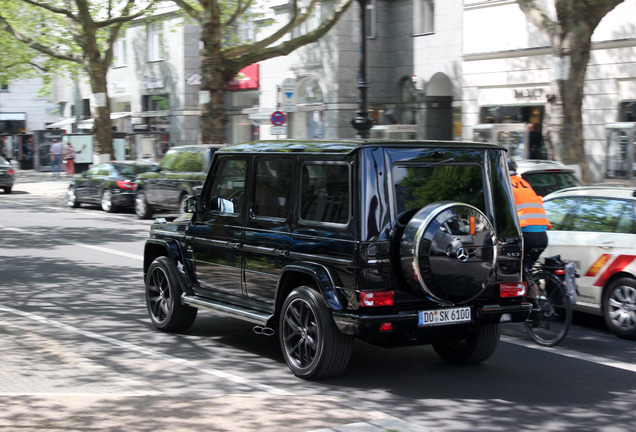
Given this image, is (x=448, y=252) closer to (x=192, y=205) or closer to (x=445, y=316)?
(x=445, y=316)

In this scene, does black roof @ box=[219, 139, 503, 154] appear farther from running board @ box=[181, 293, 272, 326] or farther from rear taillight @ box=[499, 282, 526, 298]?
running board @ box=[181, 293, 272, 326]

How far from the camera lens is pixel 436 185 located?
6867 mm

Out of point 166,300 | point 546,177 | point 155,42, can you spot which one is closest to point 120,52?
point 155,42

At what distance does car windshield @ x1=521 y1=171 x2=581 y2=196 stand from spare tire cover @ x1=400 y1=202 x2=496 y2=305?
740cm

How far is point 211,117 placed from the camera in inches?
1026

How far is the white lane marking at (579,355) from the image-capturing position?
25.7ft

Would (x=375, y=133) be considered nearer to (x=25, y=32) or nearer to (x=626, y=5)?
(x=626, y=5)

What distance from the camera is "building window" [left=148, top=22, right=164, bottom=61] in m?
42.9

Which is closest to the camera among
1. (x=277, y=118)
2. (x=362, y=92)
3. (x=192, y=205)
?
(x=192, y=205)

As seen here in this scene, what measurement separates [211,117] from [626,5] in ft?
39.1

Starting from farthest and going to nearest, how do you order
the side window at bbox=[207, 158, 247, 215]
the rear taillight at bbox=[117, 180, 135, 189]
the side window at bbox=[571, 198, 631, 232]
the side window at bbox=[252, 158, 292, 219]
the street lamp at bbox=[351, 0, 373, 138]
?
the rear taillight at bbox=[117, 180, 135, 189] < the street lamp at bbox=[351, 0, 373, 138] < the side window at bbox=[571, 198, 631, 232] < the side window at bbox=[207, 158, 247, 215] < the side window at bbox=[252, 158, 292, 219]

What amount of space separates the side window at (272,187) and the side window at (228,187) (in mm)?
254

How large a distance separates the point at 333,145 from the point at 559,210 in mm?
4196

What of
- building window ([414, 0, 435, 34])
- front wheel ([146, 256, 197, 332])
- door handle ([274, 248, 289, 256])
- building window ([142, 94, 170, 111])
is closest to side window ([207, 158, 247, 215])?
door handle ([274, 248, 289, 256])
